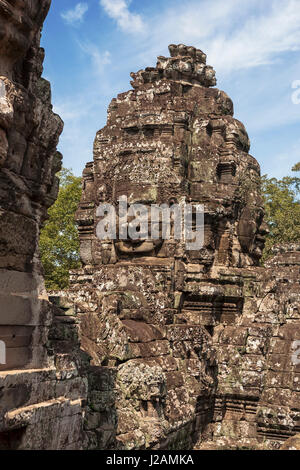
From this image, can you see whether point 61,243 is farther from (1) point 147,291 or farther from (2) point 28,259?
(2) point 28,259

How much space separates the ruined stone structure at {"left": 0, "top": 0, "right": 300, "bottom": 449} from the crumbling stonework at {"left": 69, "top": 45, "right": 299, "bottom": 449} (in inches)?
1.0

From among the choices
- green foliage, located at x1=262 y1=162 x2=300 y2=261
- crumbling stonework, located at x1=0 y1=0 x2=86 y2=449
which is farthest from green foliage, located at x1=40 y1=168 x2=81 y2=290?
crumbling stonework, located at x1=0 y1=0 x2=86 y2=449

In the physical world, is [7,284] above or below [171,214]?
below

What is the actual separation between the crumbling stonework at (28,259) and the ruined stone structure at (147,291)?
0.04ft

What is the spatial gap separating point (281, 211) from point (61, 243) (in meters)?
8.75

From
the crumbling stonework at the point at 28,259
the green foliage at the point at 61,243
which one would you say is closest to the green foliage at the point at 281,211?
the green foliage at the point at 61,243

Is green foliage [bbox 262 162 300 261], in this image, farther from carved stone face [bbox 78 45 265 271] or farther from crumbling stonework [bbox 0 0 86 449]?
crumbling stonework [bbox 0 0 86 449]

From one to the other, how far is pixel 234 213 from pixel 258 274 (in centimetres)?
125

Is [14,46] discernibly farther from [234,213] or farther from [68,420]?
[234,213]

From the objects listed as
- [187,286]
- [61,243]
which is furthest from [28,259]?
[61,243]

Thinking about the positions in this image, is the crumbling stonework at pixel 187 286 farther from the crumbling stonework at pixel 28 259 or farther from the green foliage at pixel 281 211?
the green foliage at pixel 281 211

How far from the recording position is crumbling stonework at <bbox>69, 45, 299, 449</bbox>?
278 inches
